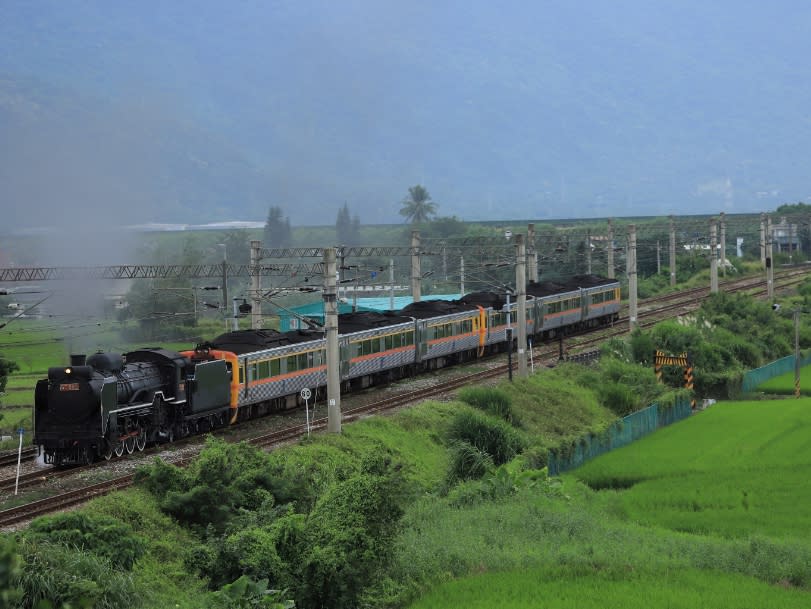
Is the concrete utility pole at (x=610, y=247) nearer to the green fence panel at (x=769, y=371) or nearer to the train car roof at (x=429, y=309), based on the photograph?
the green fence panel at (x=769, y=371)

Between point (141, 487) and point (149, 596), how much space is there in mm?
6229

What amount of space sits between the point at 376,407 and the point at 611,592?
2076cm

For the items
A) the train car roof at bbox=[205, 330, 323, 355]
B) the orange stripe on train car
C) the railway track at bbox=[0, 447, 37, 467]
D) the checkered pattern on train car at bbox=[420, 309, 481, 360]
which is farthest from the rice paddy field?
the checkered pattern on train car at bbox=[420, 309, 481, 360]

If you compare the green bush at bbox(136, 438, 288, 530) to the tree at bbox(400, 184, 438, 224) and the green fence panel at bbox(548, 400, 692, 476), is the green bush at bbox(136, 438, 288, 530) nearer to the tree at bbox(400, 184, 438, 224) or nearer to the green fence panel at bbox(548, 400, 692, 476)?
the green fence panel at bbox(548, 400, 692, 476)

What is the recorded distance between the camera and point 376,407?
127 ft

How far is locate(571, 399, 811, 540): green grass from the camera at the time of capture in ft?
83.6

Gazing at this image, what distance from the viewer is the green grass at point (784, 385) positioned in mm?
49616

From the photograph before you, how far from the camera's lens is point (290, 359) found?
37.8 metres

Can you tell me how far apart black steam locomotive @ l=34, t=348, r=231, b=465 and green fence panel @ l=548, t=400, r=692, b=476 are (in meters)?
11.1

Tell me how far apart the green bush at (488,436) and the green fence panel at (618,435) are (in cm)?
126

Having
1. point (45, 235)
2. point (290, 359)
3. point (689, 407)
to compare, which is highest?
point (45, 235)

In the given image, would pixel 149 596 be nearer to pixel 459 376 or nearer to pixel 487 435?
pixel 487 435

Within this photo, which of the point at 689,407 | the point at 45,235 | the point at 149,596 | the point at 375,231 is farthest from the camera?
the point at 375,231

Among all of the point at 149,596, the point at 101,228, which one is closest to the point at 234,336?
the point at 149,596
